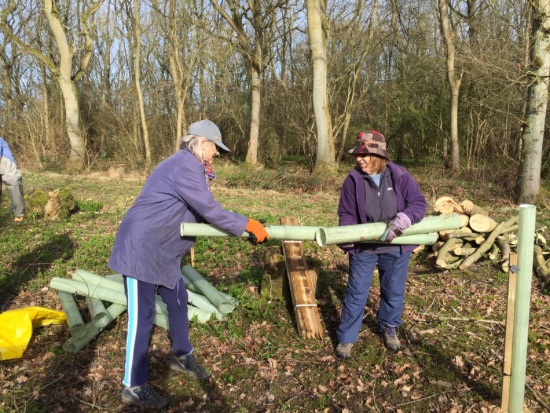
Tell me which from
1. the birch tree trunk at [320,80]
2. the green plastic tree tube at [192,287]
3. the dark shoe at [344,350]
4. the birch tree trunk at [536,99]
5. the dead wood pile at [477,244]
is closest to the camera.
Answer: the dark shoe at [344,350]

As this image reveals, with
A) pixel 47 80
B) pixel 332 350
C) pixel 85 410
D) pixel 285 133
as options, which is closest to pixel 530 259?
pixel 332 350

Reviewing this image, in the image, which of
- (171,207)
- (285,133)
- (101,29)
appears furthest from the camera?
(101,29)

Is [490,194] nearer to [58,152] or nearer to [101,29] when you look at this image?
[58,152]

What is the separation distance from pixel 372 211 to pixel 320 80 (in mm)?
12281

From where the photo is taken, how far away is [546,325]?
14.7ft

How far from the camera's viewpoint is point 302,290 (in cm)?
448

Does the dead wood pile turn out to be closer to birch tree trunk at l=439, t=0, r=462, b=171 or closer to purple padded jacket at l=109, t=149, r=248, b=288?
purple padded jacket at l=109, t=149, r=248, b=288

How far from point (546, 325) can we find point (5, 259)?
734cm

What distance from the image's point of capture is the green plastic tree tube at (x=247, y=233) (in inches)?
120

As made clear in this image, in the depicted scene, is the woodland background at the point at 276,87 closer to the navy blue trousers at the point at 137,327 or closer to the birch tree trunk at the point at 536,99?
the birch tree trunk at the point at 536,99

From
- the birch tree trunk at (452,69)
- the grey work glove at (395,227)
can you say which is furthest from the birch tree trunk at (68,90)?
the grey work glove at (395,227)

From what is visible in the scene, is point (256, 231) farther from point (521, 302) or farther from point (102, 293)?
point (102, 293)

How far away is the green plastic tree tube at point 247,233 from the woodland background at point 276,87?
11456 mm

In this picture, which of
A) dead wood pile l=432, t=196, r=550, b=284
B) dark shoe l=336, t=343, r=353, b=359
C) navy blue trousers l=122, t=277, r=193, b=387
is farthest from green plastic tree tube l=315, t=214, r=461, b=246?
dead wood pile l=432, t=196, r=550, b=284
